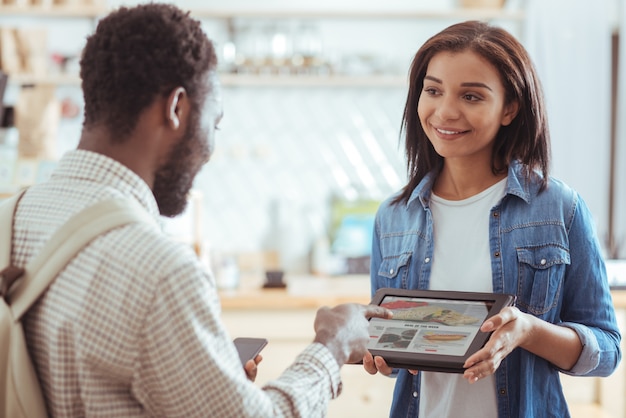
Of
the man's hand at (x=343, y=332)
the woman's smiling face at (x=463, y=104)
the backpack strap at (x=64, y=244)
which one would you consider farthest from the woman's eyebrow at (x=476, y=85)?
the backpack strap at (x=64, y=244)

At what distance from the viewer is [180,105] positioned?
3.55ft

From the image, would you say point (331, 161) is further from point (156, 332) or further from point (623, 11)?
point (156, 332)

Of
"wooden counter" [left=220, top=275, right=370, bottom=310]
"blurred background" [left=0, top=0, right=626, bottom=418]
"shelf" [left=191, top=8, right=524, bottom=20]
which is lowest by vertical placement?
"wooden counter" [left=220, top=275, right=370, bottom=310]

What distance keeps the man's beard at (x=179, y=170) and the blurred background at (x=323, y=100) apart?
2.95 m

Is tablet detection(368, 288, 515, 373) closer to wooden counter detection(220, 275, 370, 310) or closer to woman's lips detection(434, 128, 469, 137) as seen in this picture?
woman's lips detection(434, 128, 469, 137)

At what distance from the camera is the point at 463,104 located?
5.15 feet

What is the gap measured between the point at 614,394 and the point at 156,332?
3054 millimetres

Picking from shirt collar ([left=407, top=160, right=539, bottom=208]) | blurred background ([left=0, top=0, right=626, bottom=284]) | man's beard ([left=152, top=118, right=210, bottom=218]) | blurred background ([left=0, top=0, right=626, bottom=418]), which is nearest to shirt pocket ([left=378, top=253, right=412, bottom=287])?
shirt collar ([left=407, top=160, right=539, bottom=208])

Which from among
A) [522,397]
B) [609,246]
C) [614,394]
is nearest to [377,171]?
[609,246]

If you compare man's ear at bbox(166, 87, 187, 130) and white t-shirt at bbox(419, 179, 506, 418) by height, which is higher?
man's ear at bbox(166, 87, 187, 130)

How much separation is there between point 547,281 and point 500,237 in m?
0.13

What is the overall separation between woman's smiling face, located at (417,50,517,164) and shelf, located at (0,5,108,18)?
3.05 metres

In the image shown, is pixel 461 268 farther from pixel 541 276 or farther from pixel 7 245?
pixel 7 245

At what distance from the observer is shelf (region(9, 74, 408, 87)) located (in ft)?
13.8
